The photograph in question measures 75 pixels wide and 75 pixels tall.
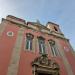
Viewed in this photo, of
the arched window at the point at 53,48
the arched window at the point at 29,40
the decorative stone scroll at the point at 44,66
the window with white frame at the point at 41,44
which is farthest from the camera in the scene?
the arched window at the point at 53,48

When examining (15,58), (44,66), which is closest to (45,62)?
(44,66)

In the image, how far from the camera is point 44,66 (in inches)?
416

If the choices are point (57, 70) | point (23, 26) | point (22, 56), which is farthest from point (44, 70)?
point (23, 26)

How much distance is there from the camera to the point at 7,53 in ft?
32.7

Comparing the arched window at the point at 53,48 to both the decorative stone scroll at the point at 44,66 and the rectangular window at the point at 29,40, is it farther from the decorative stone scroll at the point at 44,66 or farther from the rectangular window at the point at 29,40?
the rectangular window at the point at 29,40

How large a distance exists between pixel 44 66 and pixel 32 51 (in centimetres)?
194

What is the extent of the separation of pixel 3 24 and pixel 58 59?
691 centimetres

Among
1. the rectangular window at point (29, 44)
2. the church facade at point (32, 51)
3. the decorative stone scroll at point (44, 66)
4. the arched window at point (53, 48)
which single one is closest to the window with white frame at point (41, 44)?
the church facade at point (32, 51)

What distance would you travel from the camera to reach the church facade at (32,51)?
960 centimetres

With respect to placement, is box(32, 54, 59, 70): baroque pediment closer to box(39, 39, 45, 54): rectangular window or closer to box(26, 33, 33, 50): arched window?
box(39, 39, 45, 54): rectangular window

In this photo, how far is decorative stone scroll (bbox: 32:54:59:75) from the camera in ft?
33.1

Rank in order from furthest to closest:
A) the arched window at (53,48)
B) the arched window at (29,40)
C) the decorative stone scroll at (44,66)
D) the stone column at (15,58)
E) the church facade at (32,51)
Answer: the arched window at (53,48) < the arched window at (29,40) < the decorative stone scroll at (44,66) < the church facade at (32,51) < the stone column at (15,58)

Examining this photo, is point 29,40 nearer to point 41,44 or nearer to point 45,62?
point 41,44

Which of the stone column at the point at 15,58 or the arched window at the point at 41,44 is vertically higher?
the arched window at the point at 41,44
